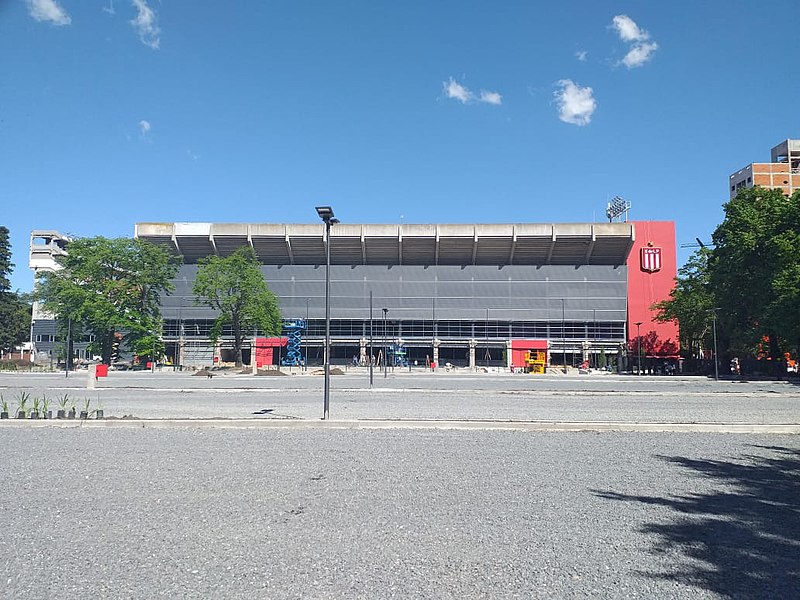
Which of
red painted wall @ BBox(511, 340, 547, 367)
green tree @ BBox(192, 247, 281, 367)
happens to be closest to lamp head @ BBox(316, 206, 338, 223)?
green tree @ BBox(192, 247, 281, 367)

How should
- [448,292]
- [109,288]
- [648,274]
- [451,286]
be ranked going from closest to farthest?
[109,288] → [648,274] → [448,292] → [451,286]

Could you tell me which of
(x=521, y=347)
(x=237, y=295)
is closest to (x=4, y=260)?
(x=237, y=295)

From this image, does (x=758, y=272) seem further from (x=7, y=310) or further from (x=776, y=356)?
(x=7, y=310)

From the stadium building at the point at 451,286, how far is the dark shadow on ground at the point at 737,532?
8001cm

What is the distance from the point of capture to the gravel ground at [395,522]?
4.73m

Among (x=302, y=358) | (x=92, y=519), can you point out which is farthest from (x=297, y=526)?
(x=302, y=358)

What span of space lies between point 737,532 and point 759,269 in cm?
5295

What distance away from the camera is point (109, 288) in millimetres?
66875

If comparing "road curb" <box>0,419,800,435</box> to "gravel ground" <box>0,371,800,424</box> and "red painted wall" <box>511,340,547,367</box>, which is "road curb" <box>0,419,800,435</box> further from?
"red painted wall" <box>511,340,547,367</box>

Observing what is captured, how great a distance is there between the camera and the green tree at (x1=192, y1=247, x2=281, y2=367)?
65994 millimetres

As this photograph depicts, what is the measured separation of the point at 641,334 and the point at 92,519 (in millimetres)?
91220

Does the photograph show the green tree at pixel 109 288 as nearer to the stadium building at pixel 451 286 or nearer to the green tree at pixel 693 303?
the stadium building at pixel 451 286

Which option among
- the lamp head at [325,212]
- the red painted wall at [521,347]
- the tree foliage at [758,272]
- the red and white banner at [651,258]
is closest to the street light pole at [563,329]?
the red painted wall at [521,347]

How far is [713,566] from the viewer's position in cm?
508
